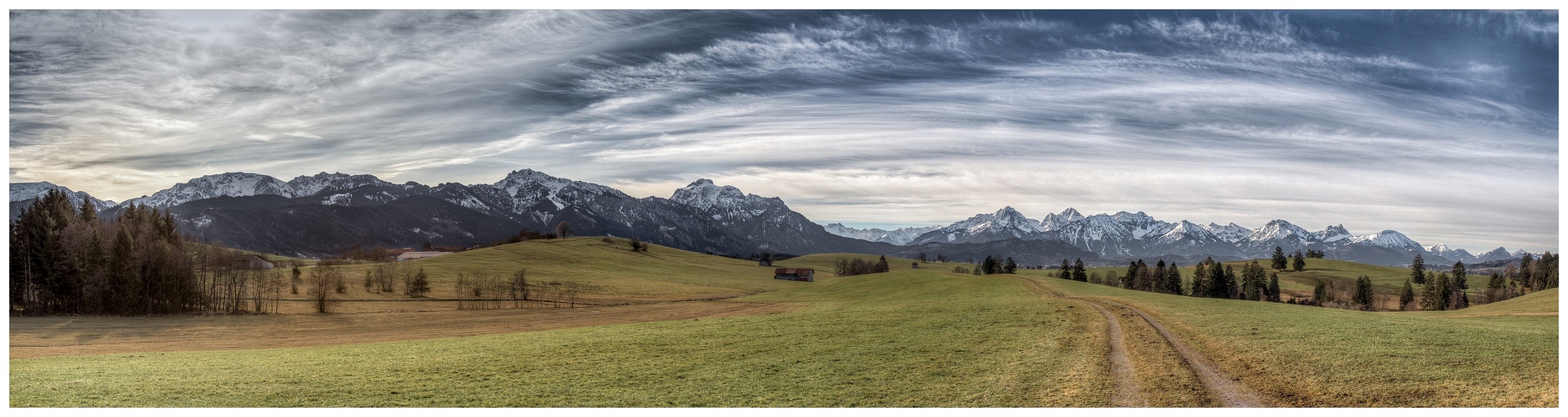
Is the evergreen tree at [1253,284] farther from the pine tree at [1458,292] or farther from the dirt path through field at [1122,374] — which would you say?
the dirt path through field at [1122,374]

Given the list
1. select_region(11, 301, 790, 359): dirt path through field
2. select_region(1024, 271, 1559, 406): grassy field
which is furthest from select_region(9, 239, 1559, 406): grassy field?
select_region(11, 301, 790, 359): dirt path through field

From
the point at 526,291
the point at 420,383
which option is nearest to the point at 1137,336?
the point at 420,383

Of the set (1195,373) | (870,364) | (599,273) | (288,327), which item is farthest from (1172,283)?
(288,327)

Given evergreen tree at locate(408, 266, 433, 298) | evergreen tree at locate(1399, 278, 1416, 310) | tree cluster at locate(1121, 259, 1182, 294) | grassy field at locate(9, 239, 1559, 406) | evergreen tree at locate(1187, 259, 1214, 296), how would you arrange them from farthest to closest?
tree cluster at locate(1121, 259, 1182, 294) < evergreen tree at locate(1399, 278, 1416, 310) < evergreen tree at locate(1187, 259, 1214, 296) < evergreen tree at locate(408, 266, 433, 298) < grassy field at locate(9, 239, 1559, 406)

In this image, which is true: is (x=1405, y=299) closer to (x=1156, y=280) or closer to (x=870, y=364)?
(x=1156, y=280)

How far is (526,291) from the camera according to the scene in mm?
99438

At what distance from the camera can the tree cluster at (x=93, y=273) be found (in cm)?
6656

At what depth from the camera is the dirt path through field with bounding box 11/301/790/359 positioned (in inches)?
1858

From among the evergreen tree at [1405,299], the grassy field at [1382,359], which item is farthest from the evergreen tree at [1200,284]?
the grassy field at [1382,359]

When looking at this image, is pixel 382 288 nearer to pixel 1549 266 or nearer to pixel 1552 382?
pixel 1552 382

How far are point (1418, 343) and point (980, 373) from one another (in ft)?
55.0

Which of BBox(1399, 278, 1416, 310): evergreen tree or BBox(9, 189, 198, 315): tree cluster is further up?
BBox(9, 189, 198, 315): tree cluster

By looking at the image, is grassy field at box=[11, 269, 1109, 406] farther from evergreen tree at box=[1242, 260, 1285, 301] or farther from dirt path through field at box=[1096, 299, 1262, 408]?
evergreen tree at box=[1242, 260, 1285, 301]

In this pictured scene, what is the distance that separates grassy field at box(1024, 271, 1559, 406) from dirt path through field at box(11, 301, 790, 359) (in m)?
34.5
